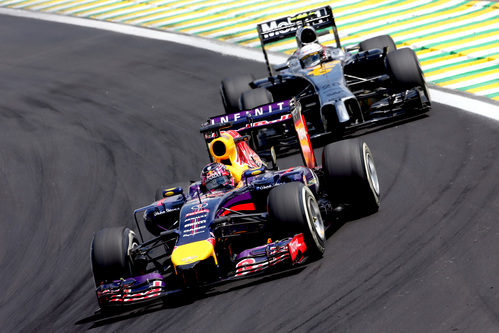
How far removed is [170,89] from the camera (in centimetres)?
2367

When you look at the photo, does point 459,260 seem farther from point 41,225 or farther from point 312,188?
point 41,225

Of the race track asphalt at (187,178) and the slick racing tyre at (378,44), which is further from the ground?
the slick racing tyre at (378,44)

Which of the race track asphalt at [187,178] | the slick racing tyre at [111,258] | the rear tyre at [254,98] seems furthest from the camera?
the rear tyre at [254,98]

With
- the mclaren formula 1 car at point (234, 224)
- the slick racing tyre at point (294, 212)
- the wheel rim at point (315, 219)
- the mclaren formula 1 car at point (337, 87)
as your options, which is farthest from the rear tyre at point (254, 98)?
the slick racing tyre at point (294, 212)

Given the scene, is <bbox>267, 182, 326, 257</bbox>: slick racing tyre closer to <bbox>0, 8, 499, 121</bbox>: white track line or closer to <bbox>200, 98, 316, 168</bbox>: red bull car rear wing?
<bbox>200, 98, 316, 168</bbox>: red bull car rear wing

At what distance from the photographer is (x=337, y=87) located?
661 inches

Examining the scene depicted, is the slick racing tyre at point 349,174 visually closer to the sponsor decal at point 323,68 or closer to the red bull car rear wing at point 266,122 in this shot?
the red bull car rear wing at point 266,122

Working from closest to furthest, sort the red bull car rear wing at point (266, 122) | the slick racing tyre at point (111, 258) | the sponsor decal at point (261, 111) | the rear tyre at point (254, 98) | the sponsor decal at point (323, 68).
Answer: the slick racing tyre at point (111, 258) < the red bull car rear wing at point (266, 122) < the sponsor decal at point (261, 111) < the rear tyre at point (254, 98) < the sponsor decal at point (323, 68)

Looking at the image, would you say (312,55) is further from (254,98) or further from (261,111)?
(261,111)

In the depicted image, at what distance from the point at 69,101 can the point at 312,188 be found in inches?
546

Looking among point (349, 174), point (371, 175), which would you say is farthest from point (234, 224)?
point (371, 175)

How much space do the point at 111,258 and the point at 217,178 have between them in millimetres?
1858

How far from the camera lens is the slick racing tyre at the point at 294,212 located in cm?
1081

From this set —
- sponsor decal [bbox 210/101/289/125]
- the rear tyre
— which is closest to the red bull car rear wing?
sponsor decal [bbox 210/101/289/125]
